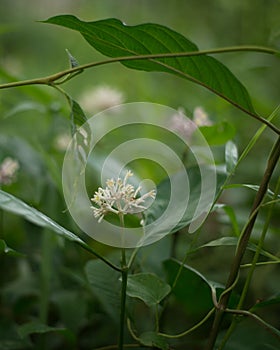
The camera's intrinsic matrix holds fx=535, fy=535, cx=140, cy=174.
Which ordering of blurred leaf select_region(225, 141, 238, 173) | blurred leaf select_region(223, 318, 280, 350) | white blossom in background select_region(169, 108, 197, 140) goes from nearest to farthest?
blurred leaf select_region(225, 141, 238, 173) < blurred leaf select_region(223, 318, 280, 350) < white blossom in background select_region(169, 108, 197, 140)

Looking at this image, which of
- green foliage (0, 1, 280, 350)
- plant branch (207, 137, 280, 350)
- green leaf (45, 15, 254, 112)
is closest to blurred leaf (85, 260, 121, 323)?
green foliage (0, 1, 280, 350)

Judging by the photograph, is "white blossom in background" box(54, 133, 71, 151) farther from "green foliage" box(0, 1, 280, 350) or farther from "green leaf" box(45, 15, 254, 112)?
"green leaf" box(45, 15, 254, 112)

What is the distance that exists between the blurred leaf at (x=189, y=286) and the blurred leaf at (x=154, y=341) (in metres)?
0.08

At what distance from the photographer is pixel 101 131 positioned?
0.93m

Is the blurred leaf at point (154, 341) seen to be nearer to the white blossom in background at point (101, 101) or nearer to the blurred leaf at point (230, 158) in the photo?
the blurred leaf at point (230, 158)

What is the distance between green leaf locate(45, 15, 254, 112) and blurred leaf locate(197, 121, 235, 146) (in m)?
0.16

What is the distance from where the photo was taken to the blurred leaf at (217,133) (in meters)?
0.59

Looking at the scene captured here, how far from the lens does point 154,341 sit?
46cm

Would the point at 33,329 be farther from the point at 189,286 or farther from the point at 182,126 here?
the point at 182,126

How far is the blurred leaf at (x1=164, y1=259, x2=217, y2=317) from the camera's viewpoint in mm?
542

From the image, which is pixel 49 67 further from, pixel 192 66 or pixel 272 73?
pixel 192 66

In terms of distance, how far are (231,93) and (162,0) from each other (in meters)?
1.66

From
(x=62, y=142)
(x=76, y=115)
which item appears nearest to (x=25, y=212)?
(x=76, y=115)

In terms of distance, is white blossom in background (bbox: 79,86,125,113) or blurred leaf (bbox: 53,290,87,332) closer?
blurred leaf (bbox: 53,290,87,332)
